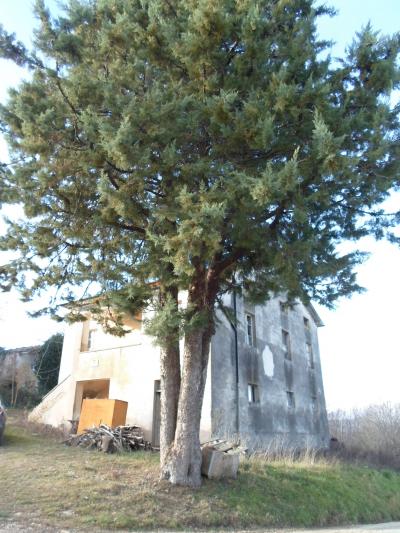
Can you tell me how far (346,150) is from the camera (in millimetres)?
8297

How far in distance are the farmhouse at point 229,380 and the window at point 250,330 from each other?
0.05 m

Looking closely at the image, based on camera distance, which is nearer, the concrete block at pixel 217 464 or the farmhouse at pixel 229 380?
the concrete block at pixel 217 464

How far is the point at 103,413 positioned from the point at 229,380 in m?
4.88

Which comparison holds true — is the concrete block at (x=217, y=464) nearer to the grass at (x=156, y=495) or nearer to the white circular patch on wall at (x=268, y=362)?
the grass at (x=156, y=495)

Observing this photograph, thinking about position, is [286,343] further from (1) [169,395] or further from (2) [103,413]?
(1) [169,395]

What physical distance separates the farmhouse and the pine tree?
19.7ft

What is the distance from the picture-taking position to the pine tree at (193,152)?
24.6ft

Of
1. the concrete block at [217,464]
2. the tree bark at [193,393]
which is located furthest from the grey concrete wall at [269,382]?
the concrete block at [217,464]

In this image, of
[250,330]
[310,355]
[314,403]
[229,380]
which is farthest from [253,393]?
[310,355]

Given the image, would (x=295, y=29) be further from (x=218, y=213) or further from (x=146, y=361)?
(x=146, y=361)

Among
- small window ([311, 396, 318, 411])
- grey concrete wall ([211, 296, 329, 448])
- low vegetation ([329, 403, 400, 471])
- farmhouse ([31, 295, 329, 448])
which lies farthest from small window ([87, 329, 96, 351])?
low vegetation ([329, 403, 400, 471])

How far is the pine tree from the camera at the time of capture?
7.49 m

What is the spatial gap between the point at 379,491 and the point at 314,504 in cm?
529

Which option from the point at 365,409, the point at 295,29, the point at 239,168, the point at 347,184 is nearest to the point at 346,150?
the point at 347,184
